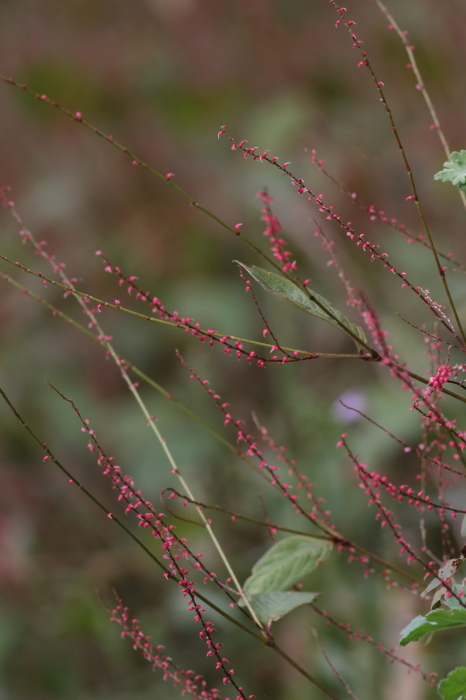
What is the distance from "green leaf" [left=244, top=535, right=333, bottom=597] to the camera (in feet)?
1.97

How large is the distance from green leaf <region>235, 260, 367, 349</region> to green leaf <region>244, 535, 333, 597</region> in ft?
0.58

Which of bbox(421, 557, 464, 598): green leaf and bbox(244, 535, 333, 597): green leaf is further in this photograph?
bbox(244, 535, 333, 597): green leaf

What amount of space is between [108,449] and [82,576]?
463mm

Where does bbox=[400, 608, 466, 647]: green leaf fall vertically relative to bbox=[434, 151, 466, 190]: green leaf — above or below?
below

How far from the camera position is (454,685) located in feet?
1.46

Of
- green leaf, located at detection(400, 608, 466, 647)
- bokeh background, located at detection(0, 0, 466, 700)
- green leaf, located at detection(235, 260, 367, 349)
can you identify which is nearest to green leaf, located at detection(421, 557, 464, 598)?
green leaf, located at detection(400, 608, 466, 647)

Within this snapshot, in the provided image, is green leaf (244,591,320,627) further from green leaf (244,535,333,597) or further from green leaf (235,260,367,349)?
green leaf (235,260,367,349)

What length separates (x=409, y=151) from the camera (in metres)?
2.02

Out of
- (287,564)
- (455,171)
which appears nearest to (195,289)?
(287,564)

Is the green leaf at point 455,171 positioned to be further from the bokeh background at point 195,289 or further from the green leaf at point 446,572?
the bokeh background at point 195,289

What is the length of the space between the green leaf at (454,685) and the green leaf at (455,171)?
262 mm

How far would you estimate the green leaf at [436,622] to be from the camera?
44cm

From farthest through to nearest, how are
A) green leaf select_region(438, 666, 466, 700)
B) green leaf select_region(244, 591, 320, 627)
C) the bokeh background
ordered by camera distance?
the bokeh background
green leaf select_region(244, 591, 320, 627)
green leaf select_region(438, 666, 466, 700)

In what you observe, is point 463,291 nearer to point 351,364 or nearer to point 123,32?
point 351,364
